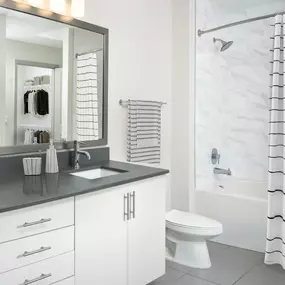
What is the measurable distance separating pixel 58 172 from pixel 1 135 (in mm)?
424

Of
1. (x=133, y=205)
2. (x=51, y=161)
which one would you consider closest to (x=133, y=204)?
(x=133, y=205)

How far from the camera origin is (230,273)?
2521 mm

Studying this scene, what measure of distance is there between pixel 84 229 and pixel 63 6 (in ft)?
5.12

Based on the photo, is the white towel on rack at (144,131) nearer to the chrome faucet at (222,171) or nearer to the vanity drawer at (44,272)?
the chrome faucet at (222,171)

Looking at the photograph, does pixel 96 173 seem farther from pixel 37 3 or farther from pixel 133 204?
pixel 37 3

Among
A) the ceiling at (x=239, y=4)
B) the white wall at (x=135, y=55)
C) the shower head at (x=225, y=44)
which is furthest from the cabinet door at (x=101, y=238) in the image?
the ceiling at (x=239, y=4)

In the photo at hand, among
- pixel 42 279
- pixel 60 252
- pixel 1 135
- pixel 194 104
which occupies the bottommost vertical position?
pixel 42 279

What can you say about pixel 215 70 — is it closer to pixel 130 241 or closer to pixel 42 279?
pixel 130 241

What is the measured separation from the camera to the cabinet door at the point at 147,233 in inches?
81.2

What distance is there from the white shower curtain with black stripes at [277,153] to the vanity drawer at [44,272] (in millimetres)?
1703

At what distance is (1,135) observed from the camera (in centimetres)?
207

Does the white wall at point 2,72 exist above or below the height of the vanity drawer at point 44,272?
above

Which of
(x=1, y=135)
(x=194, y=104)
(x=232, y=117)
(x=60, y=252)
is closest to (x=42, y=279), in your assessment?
(x=60, y=252)

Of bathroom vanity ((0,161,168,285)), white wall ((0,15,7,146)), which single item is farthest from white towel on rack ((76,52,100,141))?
white wall ((0,15,7,146))
